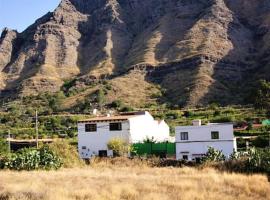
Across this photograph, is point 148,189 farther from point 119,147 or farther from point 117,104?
point 117,104

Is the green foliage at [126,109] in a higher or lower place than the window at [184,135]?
higher

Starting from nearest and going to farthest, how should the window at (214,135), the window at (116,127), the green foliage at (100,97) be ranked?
1. the window at (214,135)
2. the window at (116,127)
3. the green foliage at (100,97)

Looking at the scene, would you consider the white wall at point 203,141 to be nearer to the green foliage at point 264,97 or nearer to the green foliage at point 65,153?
the green foliage at point 65,153

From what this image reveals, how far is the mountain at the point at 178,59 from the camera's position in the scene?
440ft

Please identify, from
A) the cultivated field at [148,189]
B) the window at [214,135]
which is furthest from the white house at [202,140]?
the cultivated field at [148,189]

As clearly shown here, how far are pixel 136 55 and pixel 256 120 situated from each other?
320 ft

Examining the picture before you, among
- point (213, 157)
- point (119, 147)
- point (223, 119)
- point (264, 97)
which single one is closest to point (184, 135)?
point (119, 147)

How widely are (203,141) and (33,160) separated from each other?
2095 cm

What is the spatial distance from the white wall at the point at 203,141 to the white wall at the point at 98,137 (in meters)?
8.88

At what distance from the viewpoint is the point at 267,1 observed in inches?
7367

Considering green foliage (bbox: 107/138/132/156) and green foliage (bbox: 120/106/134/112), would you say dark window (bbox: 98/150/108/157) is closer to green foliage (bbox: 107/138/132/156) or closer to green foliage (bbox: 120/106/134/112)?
green foliage (bbox: 107/138/132/156)

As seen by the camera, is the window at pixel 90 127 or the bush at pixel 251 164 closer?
the bush at pixel 251 164

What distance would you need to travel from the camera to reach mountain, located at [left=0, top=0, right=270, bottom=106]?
440 feet

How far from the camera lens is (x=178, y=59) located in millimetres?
152375
